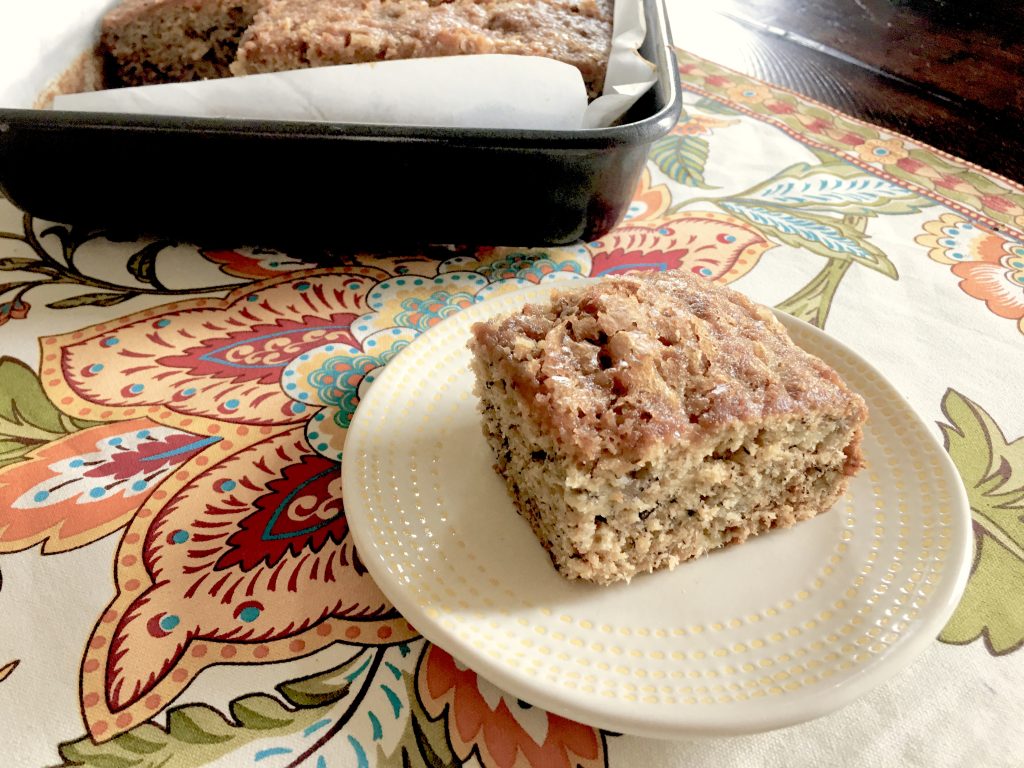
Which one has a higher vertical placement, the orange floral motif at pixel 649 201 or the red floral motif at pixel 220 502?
the orange floral motif at pixel 649 201

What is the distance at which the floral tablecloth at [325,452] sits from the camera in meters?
0.83

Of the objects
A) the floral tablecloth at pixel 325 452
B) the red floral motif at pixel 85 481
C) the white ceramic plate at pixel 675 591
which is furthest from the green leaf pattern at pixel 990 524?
the red floral motif at pixel 85 481

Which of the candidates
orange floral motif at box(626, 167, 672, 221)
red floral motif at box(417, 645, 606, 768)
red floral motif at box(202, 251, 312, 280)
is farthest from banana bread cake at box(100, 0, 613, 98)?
red floral motif at box(417, 645, 606, 768)

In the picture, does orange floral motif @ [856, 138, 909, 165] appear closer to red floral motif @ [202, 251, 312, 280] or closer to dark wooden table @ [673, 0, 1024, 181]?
dark wooden table @ [673, 0, 1024, 181]

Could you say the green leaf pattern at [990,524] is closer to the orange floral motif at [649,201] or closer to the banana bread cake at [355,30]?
the orange floral motif at [649,201]

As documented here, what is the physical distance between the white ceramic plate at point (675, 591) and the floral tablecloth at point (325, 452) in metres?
0.08

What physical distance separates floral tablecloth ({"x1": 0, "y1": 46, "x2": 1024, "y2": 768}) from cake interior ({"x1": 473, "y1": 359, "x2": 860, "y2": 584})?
0.20 m

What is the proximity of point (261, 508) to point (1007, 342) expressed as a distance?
1.36 meters

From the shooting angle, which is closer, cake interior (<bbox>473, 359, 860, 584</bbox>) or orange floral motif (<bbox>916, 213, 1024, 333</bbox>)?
cake interior (<bbox>473, 359, 860, 584</bbox>)

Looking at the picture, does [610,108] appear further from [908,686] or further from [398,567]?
[908,686]

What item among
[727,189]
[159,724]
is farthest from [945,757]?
[727,189]

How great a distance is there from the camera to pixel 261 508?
1075 mm

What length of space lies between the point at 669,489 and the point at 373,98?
93 cm

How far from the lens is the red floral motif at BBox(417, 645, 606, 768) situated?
2.68 ft
